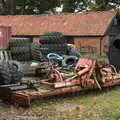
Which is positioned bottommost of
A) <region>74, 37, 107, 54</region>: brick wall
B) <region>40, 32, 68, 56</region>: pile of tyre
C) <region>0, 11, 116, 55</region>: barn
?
<region>74, 37, 107, 54</region>: brick wall

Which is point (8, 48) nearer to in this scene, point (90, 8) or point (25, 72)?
point (25, 72)

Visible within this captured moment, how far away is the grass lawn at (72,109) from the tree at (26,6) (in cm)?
4838

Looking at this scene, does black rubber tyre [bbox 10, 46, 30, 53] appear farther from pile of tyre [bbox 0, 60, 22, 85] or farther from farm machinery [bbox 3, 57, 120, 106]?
pile of tyre [bbox 0, 60, 22, 85]

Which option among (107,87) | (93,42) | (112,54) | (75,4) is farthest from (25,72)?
(75,4)

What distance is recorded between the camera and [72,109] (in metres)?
12.3

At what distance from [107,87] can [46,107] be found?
386 centimetres

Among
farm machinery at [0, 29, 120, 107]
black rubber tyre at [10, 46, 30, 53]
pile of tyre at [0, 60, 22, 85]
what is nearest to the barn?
black rubber tyre at [10, 46, 30, 53]

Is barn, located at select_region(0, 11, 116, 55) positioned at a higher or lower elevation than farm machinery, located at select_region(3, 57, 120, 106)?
lower

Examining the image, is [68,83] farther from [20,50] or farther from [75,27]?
[75,27]

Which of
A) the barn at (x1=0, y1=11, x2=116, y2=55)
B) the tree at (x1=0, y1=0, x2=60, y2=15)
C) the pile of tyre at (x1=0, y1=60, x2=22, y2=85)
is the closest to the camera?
the pile of tyre at (x1=0, y1=60, x2=22, y2=85)

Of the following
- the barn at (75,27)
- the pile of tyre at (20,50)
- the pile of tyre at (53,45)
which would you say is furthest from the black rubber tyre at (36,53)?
the barn at (75,27)

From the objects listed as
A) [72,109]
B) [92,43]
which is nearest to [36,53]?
[72,109]

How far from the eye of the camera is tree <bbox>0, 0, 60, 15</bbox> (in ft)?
204

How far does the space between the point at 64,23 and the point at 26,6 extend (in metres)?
Result: 19.0
